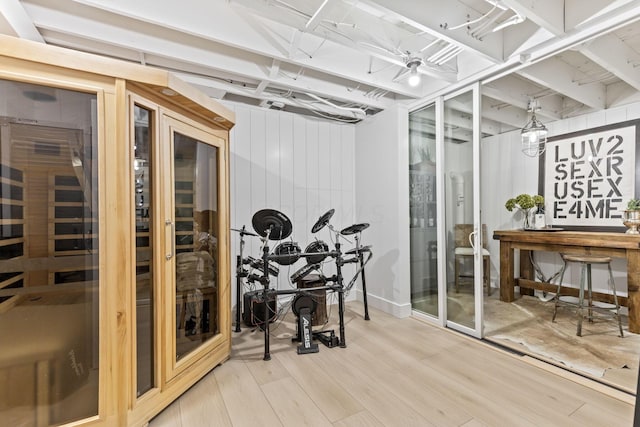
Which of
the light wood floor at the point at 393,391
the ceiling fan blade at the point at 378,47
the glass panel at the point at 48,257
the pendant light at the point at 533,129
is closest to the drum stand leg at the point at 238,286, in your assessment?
the light wood floor at the point at 393,391

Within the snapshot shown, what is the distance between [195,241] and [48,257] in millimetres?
818

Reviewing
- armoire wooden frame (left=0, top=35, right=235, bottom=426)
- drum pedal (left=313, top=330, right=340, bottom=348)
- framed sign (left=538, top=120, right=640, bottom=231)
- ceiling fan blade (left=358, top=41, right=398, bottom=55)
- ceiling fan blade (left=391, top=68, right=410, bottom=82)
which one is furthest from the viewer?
framed sign (left=538, top=120, right=640, bottom=231)

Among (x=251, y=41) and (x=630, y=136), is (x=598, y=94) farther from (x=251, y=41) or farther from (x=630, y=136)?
(x=251, y=41)

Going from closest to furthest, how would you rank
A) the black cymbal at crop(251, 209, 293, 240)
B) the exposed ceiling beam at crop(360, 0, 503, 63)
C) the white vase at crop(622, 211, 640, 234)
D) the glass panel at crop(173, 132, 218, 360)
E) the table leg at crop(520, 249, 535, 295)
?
the exposed ceiling beam at crop(360, 0, 503, 63) < the glass panel at crop(173, 132, 218, 360) < the black cymbal at crop(251, 209, 293, 240) < the white vase at crop(622, 211, 640, 234) < the table leg at crop(520, 249, 535, 295)

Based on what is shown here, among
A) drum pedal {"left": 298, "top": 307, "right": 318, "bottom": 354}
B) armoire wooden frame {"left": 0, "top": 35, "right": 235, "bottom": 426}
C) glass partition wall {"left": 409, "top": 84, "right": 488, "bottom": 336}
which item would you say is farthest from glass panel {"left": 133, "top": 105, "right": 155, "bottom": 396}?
glass partition wall {"left": 409, "top": 84, "right": 488, "bottom": 336}

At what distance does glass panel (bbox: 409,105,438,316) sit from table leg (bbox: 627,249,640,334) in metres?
1.85

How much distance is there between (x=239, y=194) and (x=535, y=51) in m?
3.02

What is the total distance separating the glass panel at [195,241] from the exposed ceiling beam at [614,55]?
306cm

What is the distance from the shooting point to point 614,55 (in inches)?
99.0

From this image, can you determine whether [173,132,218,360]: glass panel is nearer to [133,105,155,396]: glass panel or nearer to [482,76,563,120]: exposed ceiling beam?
[133,105,155,396]: glass panel

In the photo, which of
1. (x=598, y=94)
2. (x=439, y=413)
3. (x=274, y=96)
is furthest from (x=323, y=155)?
(x=598, y=94)

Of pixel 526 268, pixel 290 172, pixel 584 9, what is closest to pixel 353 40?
pixel 584 9

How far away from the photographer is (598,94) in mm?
3436

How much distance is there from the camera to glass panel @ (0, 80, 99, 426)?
1473mm
